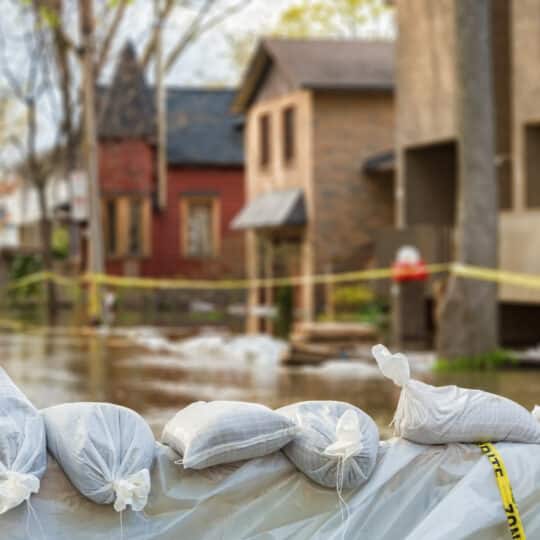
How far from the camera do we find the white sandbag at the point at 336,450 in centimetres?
473

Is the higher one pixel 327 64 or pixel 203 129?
pixel 327 64

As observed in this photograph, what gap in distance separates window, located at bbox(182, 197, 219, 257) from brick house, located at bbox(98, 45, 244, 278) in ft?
0.10

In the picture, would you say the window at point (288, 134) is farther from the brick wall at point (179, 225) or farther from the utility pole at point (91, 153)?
the brick wall at point (179, 225)

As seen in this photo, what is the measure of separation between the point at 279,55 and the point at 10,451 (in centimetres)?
2844

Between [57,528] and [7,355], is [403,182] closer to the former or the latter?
[7,355]

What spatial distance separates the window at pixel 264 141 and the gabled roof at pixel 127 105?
5.74 metres

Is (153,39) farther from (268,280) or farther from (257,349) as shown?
A: (257,349)

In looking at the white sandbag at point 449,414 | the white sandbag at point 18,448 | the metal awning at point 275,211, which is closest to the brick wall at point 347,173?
the metal awning at point 275,211

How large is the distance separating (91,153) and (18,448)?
23248 mm

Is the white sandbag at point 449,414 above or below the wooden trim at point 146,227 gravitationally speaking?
below

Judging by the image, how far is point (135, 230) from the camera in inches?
1575

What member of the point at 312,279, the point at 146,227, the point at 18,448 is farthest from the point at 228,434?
the point at 146,227

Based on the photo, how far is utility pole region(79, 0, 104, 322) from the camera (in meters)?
27.1

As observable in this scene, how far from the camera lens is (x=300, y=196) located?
105ft
